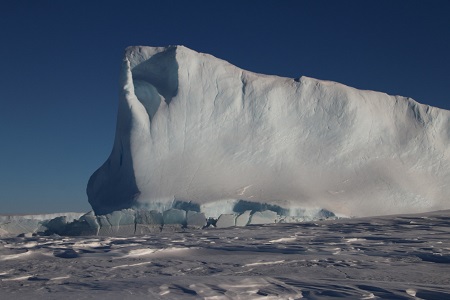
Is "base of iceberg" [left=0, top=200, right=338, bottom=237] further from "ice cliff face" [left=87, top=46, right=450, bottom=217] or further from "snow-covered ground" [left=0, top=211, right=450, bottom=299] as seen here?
"ice cliff face" [left=87, top=46, right=450, bottom=217]

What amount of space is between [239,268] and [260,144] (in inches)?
415

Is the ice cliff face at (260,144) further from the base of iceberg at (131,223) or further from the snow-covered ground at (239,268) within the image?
the snow-covered ground at (239,268)

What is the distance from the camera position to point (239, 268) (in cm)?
406

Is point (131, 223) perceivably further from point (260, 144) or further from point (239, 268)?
point (260, 144)

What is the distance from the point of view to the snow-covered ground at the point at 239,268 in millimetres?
3164

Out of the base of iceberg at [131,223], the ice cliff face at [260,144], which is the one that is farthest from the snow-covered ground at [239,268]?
the ice cliff face at [260,144]

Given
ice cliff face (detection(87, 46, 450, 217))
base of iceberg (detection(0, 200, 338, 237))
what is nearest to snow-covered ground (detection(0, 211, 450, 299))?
base of iceberg (detection(0, 200, 338, 237))

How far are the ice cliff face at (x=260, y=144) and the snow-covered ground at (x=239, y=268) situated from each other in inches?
276

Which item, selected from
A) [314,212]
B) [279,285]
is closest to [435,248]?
[279,285]

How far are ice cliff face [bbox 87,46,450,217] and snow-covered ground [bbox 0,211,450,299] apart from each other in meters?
7.01

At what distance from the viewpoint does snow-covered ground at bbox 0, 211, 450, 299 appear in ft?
10.4

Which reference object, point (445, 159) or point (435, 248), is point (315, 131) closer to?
point (445, 159)

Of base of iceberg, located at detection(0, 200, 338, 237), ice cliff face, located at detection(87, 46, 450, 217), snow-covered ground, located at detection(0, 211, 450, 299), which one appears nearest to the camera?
snow-covered ground, located at detection(0, 211, 450, 299)

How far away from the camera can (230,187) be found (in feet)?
43.2
